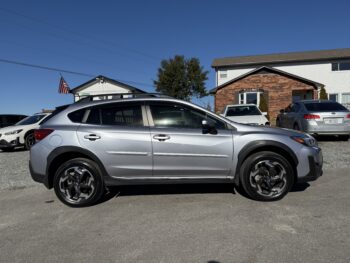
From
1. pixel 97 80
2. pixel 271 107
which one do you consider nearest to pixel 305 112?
pixel 271 107

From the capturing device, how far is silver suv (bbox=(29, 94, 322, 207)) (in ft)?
15.6

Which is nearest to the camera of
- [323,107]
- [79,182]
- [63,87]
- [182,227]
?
[182,227]

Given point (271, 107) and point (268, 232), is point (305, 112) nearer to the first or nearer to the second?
point (268, 232)

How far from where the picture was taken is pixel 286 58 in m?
28.4

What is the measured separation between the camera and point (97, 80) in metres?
30.2

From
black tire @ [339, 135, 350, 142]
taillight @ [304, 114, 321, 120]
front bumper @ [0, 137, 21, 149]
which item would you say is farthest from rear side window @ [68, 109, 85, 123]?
black tire @ [339, 135, 350, 142]

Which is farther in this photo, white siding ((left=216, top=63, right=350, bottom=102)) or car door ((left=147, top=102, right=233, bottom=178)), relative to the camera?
white siding ((left=216, top=63, right=350, bottom=102))

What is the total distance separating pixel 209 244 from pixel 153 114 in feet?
7.40

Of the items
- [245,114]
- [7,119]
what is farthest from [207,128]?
[7,119]

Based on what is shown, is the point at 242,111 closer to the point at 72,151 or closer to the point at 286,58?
the point at 72,151

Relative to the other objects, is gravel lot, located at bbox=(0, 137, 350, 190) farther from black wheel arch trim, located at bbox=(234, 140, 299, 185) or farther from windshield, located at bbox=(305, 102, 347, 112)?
black wheel arch trim, located at bbox=(234, 140, 299, 185)

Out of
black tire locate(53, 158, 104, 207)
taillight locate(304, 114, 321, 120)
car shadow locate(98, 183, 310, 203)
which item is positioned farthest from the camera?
taillight locate(304, 114, 321, 120)

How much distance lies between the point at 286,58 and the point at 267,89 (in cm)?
751

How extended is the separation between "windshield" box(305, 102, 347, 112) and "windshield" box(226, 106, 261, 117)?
1830 mm
